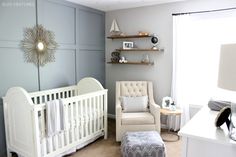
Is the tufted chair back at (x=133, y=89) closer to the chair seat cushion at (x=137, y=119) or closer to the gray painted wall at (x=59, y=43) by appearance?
the chair seat cushion at (x=137, y=119)

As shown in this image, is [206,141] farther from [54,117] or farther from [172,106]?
[172,106]

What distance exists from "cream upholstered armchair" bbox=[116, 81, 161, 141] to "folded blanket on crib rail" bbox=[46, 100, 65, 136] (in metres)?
0.95

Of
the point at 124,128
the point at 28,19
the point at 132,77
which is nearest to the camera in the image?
the point at 28,19

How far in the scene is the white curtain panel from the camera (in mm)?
3250

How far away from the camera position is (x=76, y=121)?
110 inches

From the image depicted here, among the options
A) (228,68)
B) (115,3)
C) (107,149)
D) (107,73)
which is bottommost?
(107,149)

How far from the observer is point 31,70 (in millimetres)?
3010

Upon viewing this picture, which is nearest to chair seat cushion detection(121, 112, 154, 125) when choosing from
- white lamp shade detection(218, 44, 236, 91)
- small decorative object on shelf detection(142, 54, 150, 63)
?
small decorative object on shelf detection(142, 54, 150, 63)

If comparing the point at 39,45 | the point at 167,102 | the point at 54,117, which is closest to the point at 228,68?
the point at 54,117

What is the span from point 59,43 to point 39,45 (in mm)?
408

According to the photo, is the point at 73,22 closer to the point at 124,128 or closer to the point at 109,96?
the point at 109,96

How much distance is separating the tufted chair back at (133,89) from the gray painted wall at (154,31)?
33 centimetres

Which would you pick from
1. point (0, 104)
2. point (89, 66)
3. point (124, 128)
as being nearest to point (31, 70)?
point (0, 104)

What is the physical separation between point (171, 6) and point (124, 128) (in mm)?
2317
